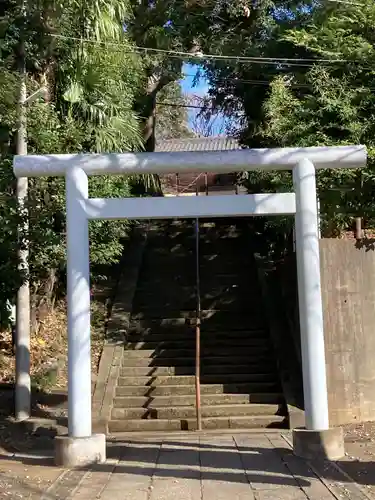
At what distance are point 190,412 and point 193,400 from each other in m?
0.37

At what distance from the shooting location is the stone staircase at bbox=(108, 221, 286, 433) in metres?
10.3

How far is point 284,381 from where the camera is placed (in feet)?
34.8

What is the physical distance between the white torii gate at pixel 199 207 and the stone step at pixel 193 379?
357 cm

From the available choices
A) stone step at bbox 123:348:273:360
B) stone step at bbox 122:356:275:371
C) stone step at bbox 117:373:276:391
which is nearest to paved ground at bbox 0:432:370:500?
stone step at bbox 117:373:276:391

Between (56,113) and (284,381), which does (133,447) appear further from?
(56,113)

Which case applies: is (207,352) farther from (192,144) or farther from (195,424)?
(192,144)

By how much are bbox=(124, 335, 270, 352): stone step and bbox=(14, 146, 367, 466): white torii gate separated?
15.1 ft

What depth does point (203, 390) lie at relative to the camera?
10.9m

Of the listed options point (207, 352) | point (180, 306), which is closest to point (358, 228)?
point (207, 352)

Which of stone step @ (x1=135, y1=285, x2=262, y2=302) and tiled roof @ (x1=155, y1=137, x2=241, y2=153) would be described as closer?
stone step @ (x1=135, y1=285, x2=262, y2=302)

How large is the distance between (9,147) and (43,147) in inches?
21.4

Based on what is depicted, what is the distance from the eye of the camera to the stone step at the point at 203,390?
10852 mm

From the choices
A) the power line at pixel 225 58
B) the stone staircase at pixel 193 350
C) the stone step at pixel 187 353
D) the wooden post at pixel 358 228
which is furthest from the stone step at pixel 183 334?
the power line at pixel 225 58

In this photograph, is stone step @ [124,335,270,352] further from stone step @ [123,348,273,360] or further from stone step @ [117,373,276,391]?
stone step @ [117,373,276,391]
